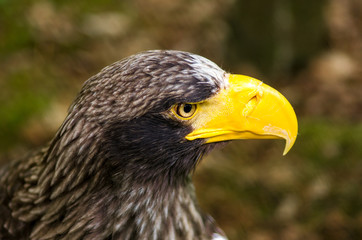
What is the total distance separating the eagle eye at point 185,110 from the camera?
304 centimetres

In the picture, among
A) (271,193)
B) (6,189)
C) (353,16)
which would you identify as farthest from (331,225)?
(353,16)

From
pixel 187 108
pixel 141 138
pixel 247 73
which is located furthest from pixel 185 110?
pixel 247 73

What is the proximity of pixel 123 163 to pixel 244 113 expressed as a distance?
779 mm

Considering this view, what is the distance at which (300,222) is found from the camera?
5.51m

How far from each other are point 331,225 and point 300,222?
327mm

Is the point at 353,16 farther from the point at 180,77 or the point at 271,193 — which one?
the point at 180,77

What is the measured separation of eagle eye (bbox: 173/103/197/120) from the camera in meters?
3.04

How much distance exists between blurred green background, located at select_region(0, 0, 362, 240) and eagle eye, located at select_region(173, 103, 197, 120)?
274 centimetres

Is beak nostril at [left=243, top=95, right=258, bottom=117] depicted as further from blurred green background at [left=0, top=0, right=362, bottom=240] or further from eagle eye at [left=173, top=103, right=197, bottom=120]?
blurred green background at [left=0, top=0, right=362, bottom=240]

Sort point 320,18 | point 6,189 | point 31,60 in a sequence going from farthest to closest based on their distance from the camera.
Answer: point 320,18 → point 31,60 → point 6,189

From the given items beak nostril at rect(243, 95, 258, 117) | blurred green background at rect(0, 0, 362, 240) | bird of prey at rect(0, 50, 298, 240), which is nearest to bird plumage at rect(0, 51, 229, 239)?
bird of prey at rect(0, 50, 298, 240)

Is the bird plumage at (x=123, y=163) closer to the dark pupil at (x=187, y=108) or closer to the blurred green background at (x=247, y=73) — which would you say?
the dark pupil at (x=187, y=108)

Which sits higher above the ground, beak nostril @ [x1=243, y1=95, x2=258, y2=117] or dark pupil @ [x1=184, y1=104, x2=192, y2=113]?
dark pupil @ [x1=184, y1=104, x2=192, y2=113]

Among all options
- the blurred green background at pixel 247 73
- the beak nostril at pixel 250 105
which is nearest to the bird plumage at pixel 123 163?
the beak nostril at pixel 250 105
